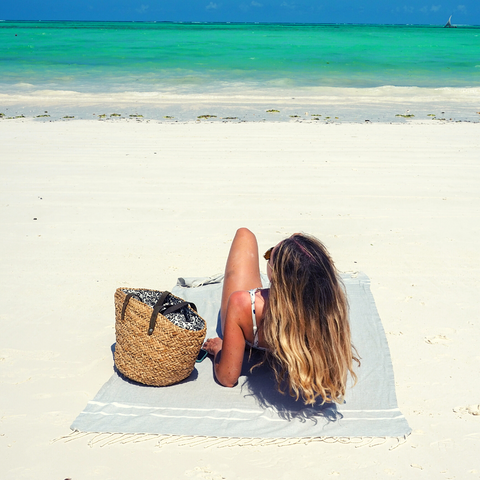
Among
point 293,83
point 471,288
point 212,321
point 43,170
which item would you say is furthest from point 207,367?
point 293,83

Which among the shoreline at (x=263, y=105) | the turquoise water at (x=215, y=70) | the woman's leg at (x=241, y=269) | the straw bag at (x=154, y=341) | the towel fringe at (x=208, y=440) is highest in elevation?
the turquoise water at (x=215, y=70)

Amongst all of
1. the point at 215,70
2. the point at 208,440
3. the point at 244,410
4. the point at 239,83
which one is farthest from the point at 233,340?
the point at 215,70

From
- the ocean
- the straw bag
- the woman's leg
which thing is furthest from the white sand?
the ocean

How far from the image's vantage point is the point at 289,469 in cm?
219

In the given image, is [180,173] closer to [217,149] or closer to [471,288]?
[217,149]

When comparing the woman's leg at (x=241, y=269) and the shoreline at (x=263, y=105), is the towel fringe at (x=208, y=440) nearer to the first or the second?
the woman's leg at (x=241, y=269)

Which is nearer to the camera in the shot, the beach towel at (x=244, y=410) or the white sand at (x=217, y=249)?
the white sand at (x=217, y=249)

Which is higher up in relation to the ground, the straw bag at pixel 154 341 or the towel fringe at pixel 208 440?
the straw bag at pixel 154 341

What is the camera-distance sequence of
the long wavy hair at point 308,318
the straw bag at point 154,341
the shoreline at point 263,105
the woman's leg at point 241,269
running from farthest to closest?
the shoreline at point 263,105 < the woman's leg at point 241,269 < the straw bag at point 154,341 < the long wavy hair at point 308,318

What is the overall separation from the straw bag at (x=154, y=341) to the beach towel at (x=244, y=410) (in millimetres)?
112

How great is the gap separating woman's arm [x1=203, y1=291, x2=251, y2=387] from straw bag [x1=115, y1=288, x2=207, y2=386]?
0.51 feet

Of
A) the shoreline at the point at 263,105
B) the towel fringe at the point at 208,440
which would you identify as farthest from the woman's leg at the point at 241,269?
the shoreline at the point at 263,105

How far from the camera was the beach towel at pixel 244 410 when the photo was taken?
7.79ft

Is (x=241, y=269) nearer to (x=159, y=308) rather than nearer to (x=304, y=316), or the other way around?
(x=159, y=308)
